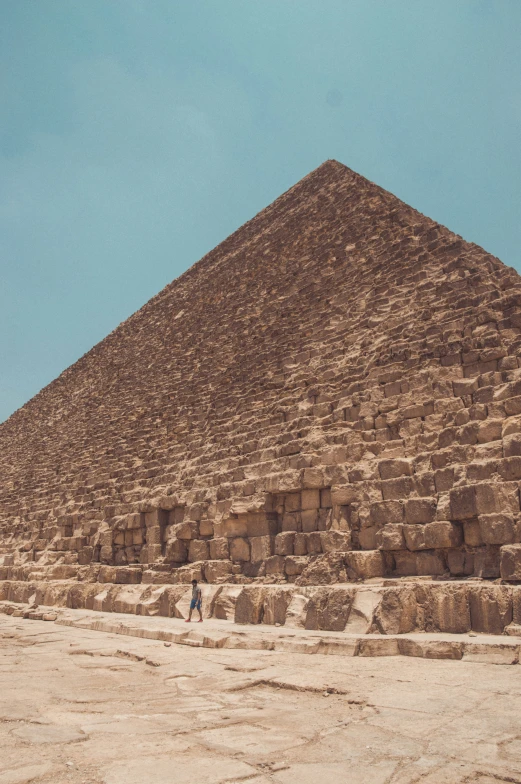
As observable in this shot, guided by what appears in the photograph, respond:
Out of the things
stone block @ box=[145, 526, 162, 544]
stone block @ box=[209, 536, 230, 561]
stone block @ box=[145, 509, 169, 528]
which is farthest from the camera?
stone block @ box=[145, 509, 169, 528]

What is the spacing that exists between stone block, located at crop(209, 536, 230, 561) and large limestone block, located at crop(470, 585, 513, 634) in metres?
4.66

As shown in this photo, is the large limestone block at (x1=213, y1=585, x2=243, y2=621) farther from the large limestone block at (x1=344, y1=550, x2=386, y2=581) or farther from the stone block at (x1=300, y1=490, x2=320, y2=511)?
the large limestone block at (x1=344, y1=550, x2=386, y2=581)

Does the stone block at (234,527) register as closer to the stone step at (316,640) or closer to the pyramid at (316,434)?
the pyramid at (316,434)

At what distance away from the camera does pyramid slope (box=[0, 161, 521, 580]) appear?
23.7 ft

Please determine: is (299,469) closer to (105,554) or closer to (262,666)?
(262,666)

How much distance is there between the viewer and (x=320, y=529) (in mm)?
8094

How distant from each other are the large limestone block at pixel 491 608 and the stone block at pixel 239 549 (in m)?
4.22

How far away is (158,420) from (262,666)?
10.4m

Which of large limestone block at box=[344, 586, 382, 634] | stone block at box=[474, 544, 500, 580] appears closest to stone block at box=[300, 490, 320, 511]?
large limestone block at box=[344, 586, 382, 634]

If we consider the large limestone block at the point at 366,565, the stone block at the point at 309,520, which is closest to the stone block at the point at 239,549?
the stone block at the point at 309,520

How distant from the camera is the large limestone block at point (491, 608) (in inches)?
201

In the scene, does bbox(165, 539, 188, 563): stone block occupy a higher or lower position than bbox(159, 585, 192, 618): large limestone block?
higher

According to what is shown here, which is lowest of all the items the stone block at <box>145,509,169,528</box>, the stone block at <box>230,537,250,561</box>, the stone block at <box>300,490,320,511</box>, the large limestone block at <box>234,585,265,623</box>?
the large limestone block at <box>234,585,265,623</box>

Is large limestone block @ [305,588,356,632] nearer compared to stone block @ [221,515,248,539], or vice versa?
large limestone block @ [305,588,356,632]
